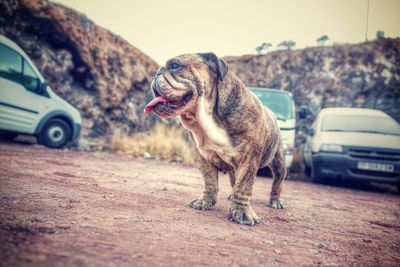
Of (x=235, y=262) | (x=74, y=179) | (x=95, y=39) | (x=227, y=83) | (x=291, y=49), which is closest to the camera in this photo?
(x=235, y=262)

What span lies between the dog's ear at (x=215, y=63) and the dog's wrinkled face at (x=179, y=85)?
20mm

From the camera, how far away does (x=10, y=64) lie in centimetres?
774

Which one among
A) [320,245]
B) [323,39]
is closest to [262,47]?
[323,39]

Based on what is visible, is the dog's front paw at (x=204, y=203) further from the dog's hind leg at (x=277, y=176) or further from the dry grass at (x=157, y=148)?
the dry grass at (x=157, y=148)

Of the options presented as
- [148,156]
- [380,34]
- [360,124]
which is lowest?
[148,156]

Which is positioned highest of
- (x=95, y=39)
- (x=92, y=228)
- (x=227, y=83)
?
(x=95, y=39)

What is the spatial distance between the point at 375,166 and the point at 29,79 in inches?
354

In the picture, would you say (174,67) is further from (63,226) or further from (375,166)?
(375,166)

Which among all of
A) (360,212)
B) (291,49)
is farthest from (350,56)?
(360,212)

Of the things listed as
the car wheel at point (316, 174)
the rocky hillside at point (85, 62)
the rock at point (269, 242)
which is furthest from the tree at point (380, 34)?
the rock at point (269, 242)

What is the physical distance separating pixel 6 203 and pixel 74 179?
1.75 m

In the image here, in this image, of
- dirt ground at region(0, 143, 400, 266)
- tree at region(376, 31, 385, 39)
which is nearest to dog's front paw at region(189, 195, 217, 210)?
dirt ground at region(0, 143, 400, 266)

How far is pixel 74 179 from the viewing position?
4.18m

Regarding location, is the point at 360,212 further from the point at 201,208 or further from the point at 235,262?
the point at 235,262
